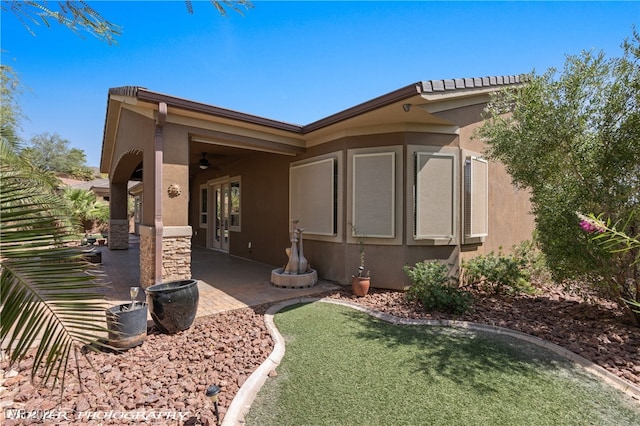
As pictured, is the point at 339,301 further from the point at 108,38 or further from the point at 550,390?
A: the point at 108,38

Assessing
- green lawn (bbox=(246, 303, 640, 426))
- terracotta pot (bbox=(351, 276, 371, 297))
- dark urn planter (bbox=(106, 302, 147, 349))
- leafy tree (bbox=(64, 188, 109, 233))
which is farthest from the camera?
leafy tree (bbox=(64, 188, 109, 233))

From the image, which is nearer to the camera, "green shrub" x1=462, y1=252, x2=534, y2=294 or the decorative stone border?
the decorative stone border

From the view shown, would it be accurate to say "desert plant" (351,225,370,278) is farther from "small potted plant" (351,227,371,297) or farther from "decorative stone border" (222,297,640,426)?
"decorative stone border" (222,297,640,426)

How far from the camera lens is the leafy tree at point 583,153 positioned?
394 cm

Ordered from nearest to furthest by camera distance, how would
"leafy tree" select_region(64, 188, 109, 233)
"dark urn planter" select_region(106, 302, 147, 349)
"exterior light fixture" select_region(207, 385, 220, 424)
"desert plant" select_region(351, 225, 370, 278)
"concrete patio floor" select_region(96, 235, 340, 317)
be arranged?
"exterior light fixture" select_region(207, 385, 220, 424) → "dark urn planter" select_region(106, 302, 147, 349) → "concrete patio floor" select_region(96, 235, 340, 317) → "desert plant" select_region(351, 225, 370, 278) → "leafy tree" select_region(64, 188, 109, 233)

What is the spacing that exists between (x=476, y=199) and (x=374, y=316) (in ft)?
12.7

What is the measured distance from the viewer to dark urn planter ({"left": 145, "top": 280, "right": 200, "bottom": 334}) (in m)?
Result: 3.98

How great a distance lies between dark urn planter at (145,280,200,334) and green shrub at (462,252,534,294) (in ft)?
18.0

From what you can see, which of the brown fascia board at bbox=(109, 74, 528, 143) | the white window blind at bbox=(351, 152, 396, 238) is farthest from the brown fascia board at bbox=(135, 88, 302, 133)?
the white window blind at bbox=(351, 152, 396, 238)

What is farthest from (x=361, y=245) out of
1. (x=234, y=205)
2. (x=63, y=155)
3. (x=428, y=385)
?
(x=63, y=155)

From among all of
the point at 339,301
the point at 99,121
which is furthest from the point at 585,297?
the point at 99,121

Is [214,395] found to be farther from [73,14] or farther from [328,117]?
[328,117]

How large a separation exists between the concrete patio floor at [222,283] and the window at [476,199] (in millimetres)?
3252

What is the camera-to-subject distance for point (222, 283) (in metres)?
6.72
